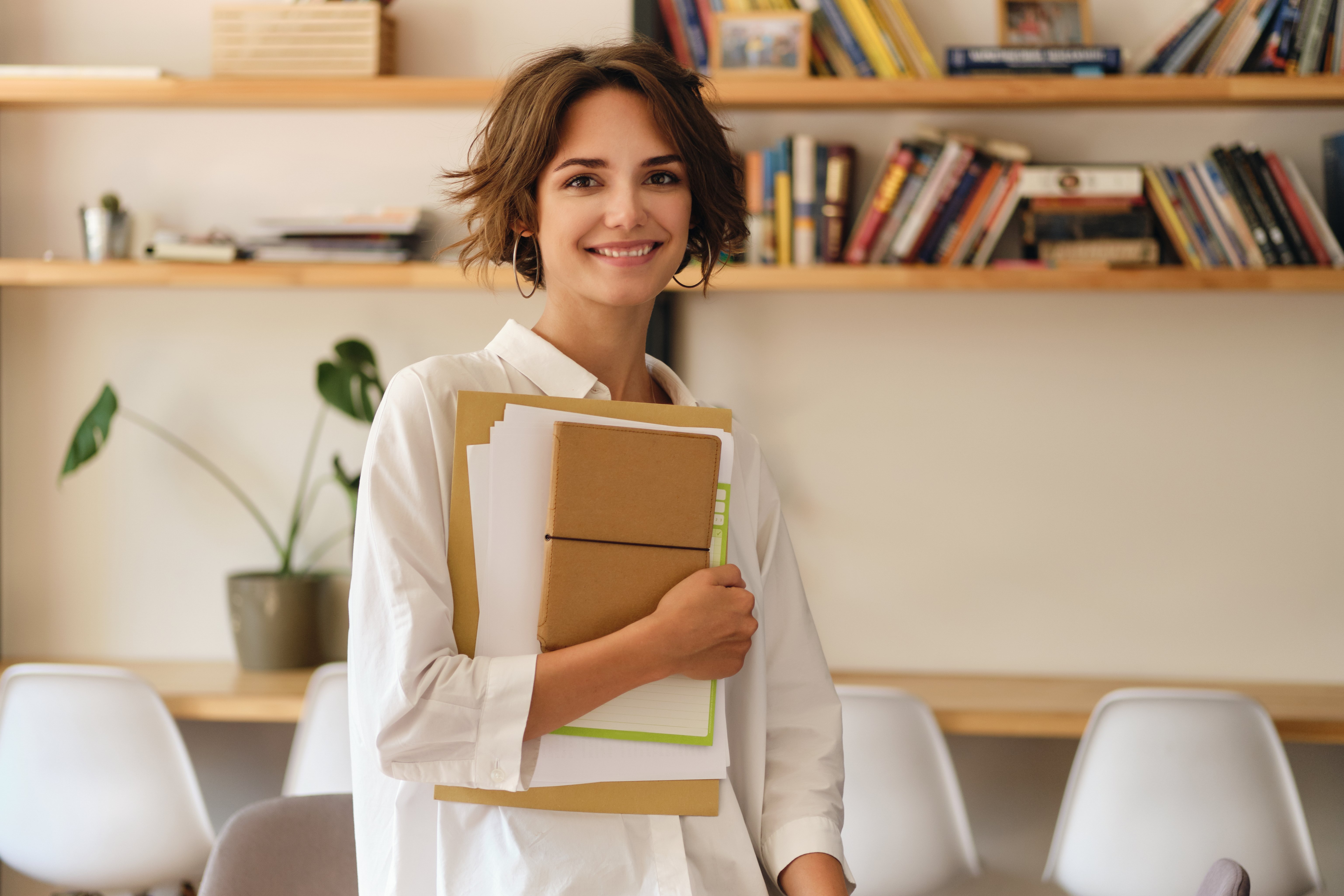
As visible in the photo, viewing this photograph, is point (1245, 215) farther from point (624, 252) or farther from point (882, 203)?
point (624, 252)

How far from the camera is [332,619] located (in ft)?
8.38

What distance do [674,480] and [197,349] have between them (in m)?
2.24

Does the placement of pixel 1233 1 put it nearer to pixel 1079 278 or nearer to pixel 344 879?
pixel 1079 278

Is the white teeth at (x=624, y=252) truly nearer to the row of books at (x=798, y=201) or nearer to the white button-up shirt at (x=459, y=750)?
the white button-up shirt at (x=459, y=750)

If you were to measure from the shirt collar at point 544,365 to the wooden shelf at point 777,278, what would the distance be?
4.50 ft

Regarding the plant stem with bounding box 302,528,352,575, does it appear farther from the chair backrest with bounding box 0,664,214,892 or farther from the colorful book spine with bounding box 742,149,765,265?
the colorful book spine with bounding box 742,149,765,265

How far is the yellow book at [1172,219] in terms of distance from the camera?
2375mm

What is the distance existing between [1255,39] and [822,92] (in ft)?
3.03

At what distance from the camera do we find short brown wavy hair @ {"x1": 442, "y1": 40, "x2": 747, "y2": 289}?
0.95m

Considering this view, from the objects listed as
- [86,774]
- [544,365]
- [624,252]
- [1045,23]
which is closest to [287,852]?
[544,365]

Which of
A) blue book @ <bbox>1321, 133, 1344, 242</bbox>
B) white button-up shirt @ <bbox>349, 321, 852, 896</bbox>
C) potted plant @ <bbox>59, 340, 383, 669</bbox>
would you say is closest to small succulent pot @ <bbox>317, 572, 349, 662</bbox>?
potted plant @ <bbox>59, 340, 383, 669</bbox>

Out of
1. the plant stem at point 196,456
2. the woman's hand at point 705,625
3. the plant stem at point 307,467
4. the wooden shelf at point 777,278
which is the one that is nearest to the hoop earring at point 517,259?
the woman's hand at point 705,625

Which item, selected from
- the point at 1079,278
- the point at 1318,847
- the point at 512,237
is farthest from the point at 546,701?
the point at 1318,847

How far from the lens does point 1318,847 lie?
2.56m
